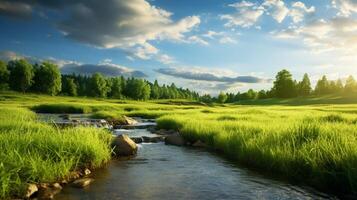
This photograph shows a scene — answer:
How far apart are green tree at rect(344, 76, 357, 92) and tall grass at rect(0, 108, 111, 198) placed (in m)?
132

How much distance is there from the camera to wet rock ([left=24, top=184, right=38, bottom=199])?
12.3 metres

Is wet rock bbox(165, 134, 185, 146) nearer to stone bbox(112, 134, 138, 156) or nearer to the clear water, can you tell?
stone bbox(112, 134, 138, 156)

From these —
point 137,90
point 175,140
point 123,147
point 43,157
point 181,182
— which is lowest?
point 181,182

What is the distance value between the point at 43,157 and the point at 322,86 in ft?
481

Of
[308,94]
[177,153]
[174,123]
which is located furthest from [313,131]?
[308,94]

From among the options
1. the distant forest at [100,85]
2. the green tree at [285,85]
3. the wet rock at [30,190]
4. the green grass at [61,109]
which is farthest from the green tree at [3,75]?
the wet rock at [30,190]

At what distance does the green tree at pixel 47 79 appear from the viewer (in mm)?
132625

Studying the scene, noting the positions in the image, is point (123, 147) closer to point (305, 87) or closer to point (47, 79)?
point (47, 79)

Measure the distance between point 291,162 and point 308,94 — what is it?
140983 mm

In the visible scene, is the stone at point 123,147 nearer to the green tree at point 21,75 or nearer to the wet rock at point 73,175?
the wet rock at point 73,175

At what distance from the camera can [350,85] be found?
139 m

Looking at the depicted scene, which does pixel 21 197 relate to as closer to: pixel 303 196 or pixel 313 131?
pixel 303 196

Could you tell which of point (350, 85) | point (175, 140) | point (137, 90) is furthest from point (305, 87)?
point (175, 140)

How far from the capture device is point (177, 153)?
75.6 feet
